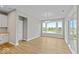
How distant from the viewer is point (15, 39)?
18.2ft

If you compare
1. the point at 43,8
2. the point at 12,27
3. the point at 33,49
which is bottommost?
the point at 33,49

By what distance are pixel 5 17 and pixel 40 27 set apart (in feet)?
20.4

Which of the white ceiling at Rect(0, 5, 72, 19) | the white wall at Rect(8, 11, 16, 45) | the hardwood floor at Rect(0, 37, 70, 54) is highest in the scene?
the white ceiling at Rect(0, 5, 72, 19)

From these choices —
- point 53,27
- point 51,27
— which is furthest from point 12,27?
point 51,27

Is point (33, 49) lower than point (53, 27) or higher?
lower

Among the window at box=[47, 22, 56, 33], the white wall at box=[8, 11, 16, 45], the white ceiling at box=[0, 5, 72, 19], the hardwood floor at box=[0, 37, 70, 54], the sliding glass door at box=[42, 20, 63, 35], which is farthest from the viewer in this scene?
the window at box=[47, 22, 56, 33]

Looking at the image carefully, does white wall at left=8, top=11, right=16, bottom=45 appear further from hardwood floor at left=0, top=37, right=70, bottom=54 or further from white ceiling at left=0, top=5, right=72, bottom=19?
white ceiling at left=0, top=5, right=72, bottom=19

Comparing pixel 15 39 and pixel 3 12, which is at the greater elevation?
pixel 3 12

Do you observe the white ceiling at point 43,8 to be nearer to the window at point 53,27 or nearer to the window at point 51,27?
the window at point 53,27

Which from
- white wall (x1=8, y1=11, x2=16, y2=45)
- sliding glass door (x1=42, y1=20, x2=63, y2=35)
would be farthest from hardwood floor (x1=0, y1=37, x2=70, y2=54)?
sliding glass door (x1=42, y1=20, x2=63, y2=35)

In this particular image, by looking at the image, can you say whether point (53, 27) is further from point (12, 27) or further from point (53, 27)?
point (12, 27)
